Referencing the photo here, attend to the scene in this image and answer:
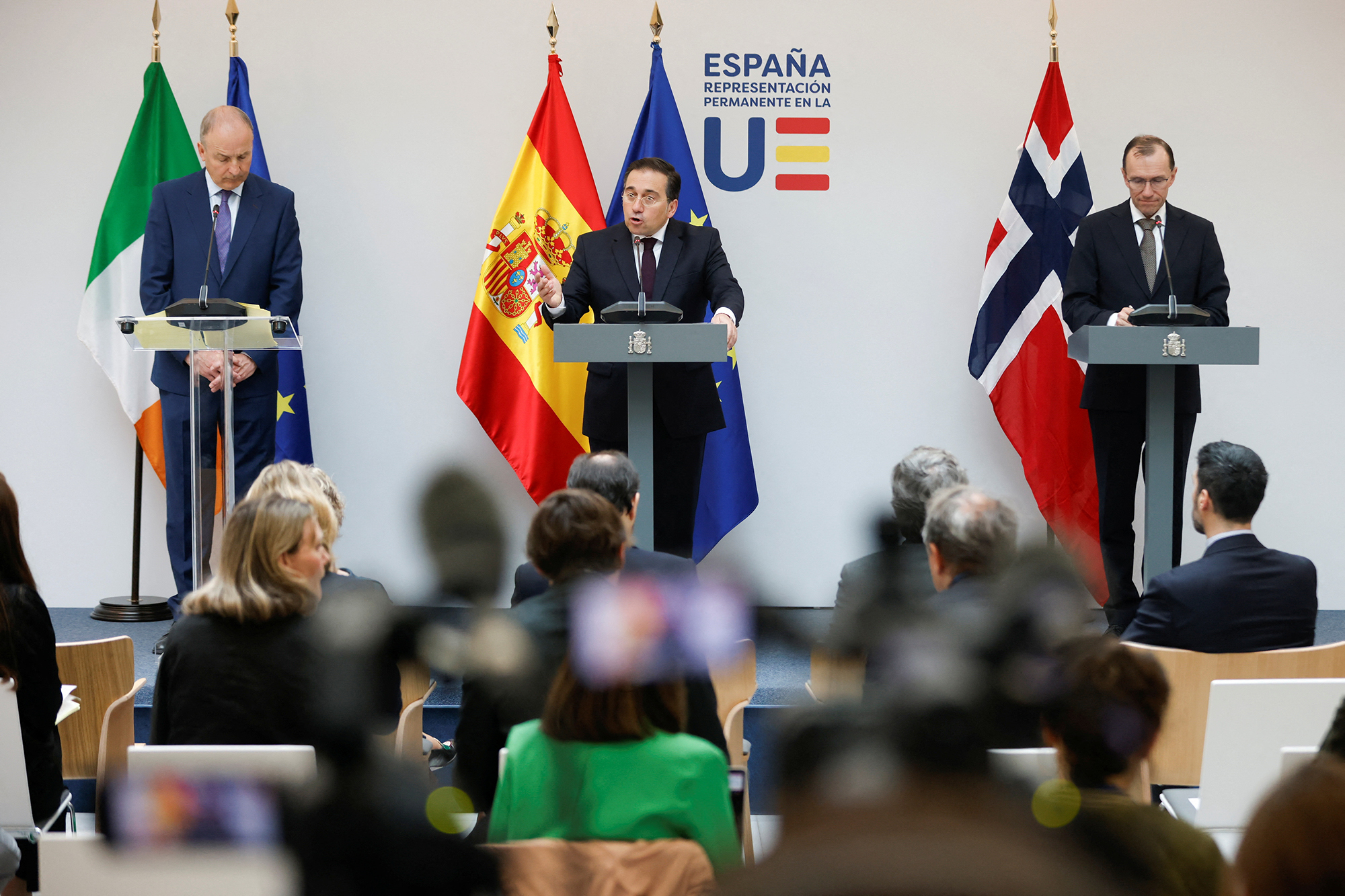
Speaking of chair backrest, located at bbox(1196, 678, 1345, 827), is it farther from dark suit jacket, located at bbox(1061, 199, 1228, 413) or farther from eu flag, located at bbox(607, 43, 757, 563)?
eu flag, located at bbox(607, 43, 757, 563)

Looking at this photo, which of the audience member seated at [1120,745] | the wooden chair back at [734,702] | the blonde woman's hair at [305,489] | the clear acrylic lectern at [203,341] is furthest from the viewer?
the clear acrylic lectern at [203,341]

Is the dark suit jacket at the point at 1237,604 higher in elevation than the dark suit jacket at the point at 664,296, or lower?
lower

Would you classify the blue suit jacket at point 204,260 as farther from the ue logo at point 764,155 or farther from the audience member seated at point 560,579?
the audience member seated at point 560,579

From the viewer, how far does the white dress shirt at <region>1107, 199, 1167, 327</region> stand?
15.4ft

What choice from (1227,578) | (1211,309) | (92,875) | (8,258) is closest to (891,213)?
(1211,309)

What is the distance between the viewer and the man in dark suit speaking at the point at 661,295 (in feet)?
14.8

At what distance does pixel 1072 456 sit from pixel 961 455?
518 mm

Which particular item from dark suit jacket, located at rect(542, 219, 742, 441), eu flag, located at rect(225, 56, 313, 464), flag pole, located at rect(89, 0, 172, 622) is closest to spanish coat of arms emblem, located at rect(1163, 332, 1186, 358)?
dark suit jacket, located at rect(542, 219, 742, 441)

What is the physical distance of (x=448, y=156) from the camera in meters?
5.63

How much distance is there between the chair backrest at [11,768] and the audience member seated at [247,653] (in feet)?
1.19

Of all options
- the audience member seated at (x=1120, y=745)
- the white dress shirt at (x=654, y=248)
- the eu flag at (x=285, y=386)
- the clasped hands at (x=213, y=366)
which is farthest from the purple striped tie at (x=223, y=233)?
the audience member seated at (x=1120, y=745)

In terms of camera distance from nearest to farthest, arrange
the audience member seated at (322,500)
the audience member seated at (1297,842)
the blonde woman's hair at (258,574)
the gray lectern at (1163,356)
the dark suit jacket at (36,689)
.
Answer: the audience member seated at (1297,842) → the blonde woman's hair at (258,574) → the audience member seated at (322,500) → the dark suit jacket at (36,689) → the gray lectern at (1163,356)

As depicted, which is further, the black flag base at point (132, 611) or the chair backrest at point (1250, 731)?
the black flag base at point (132, 611)

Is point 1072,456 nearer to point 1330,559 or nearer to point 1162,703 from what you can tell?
point 1330,559
